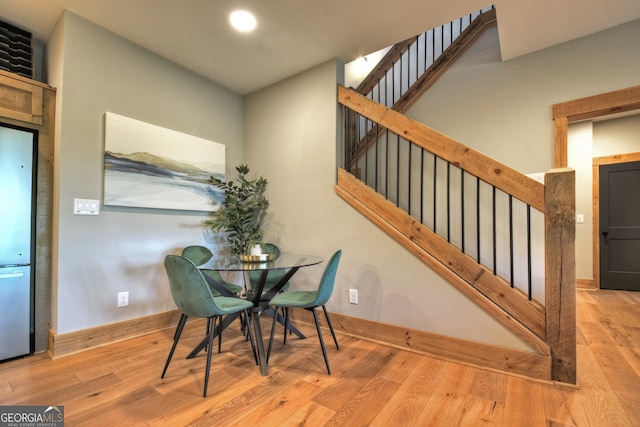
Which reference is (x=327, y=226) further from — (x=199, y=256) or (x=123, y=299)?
(x=123, y=299)

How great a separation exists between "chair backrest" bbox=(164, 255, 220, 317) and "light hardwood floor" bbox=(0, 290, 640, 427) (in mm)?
478

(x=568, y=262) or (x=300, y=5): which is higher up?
(x=300, y=5)

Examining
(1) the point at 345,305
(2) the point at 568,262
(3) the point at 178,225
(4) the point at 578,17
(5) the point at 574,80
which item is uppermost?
(4) the point at 578,17

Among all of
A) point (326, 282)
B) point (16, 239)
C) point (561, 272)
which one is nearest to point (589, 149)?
point (561, 272)

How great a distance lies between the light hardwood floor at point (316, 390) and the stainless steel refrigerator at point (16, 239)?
0.20 meters

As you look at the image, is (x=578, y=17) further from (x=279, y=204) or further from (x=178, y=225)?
(x=178, y=225)

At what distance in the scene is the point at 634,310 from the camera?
326cm

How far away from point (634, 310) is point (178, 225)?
5.08 metres

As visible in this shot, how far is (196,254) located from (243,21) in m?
2.00

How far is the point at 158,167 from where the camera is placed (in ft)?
8.71

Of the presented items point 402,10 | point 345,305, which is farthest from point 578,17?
point 345,305

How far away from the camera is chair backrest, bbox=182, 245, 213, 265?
2604 millimetres

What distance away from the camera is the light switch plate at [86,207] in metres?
2.19

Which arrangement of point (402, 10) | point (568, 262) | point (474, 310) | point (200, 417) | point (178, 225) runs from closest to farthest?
1. point (200, 417)
2. point (568, 262)
3. point (474, 310)
4. point (402, 10)
5. point (178, 225)
